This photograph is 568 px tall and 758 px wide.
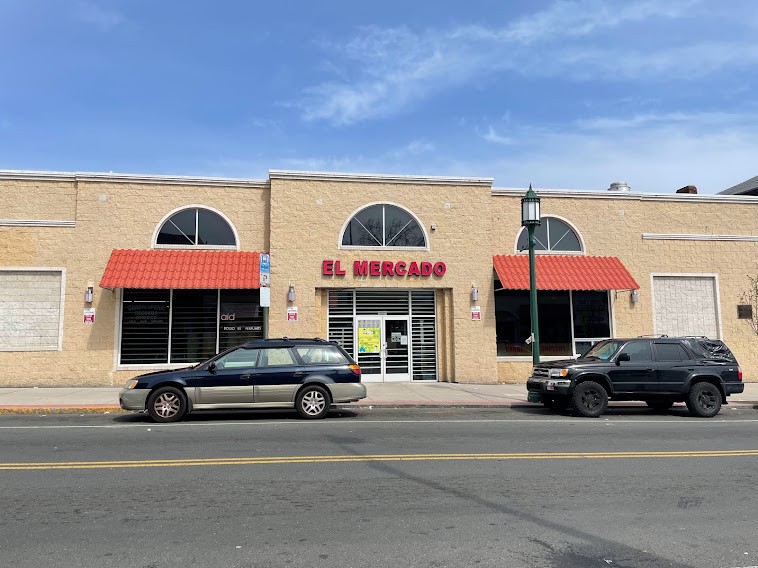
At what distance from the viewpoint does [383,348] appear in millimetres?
17812

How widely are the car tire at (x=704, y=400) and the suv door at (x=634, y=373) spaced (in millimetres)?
878

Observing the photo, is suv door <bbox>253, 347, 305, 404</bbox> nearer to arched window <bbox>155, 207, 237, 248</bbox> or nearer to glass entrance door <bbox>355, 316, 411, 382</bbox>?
glass entrance door <bbox>355, 316, 411, 382</bbox>

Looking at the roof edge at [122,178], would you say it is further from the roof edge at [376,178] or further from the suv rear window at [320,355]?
the suv rear window at [320,355]

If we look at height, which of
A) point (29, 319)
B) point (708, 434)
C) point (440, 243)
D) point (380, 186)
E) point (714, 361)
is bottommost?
point (708, 434)

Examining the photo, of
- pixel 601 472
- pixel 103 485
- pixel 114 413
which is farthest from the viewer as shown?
pixel 114 413

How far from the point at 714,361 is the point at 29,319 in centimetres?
1773

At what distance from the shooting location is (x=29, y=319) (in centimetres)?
1619

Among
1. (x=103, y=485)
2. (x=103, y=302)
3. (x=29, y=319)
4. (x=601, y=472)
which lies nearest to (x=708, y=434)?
(x=601, y=472)

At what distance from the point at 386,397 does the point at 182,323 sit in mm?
6709

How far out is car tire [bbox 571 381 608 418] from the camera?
1197 centimetres

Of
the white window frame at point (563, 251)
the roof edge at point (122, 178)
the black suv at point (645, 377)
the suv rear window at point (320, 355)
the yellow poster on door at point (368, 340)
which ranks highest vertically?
the roof edge at point (122, 178)

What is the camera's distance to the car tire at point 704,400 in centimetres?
1229

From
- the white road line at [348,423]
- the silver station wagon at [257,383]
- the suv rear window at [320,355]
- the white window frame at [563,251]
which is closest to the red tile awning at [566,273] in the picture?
the white window frame at [563,251]

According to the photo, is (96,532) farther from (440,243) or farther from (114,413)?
(440,243)
